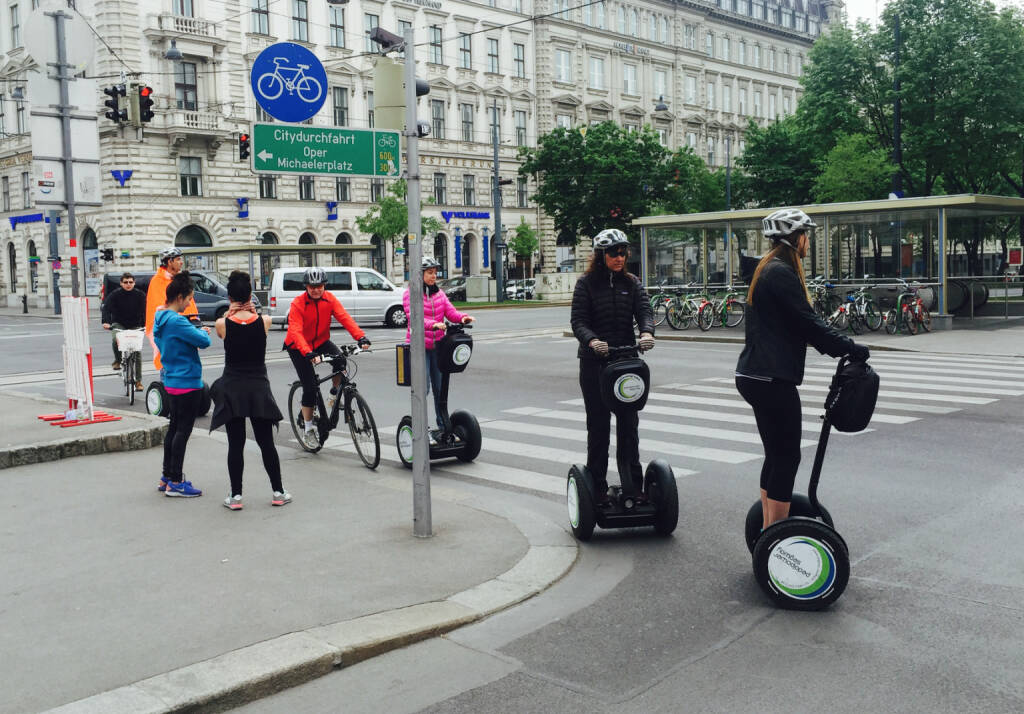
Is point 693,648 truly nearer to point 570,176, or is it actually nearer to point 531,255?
point 570,176

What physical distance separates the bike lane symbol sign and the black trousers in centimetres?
300

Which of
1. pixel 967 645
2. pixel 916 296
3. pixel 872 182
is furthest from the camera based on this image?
pixel 872 182

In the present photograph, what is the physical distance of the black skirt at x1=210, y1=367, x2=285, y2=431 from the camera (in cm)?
701

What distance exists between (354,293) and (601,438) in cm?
2357

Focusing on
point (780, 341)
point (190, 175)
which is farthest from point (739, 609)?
point (190, 175)

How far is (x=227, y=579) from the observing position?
5332 millimetres

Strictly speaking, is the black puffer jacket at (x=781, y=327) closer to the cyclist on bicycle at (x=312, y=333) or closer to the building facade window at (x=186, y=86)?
the cyclist on bicycle at (x=312, y=333)

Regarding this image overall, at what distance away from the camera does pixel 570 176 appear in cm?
5353

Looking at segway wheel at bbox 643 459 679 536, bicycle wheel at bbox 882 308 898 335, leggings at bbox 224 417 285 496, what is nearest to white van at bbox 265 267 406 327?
bicycle wheel at bbox 882 308 898 335

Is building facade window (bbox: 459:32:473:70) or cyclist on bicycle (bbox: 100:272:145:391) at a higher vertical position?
building facade window (bbox: 459:32:473:70)

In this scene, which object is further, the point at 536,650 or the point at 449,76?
the point at 449,76

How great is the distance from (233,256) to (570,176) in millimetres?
18440

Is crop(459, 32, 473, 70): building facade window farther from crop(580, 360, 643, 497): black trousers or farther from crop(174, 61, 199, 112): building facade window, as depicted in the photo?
crop(580, 360, 643, 497): black trousers

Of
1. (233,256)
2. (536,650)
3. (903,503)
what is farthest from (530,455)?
(233,256)
